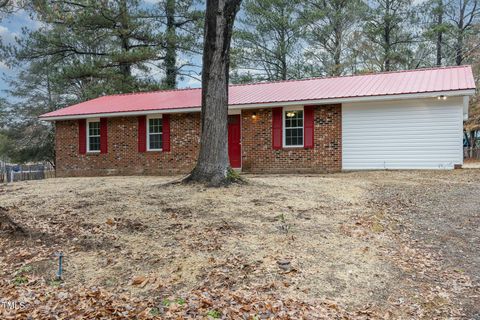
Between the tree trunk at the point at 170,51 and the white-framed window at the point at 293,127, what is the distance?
1169cm

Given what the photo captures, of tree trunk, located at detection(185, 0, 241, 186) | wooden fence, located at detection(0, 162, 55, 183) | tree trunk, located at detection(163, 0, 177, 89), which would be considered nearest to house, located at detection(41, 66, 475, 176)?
wooden fence, located at detection(0, 162, 55, 183)

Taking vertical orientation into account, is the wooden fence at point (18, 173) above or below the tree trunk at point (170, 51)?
below

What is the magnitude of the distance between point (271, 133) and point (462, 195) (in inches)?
277

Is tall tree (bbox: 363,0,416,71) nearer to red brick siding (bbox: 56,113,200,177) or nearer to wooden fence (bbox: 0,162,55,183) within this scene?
red brick siding (bbox: 56,113,200,177)

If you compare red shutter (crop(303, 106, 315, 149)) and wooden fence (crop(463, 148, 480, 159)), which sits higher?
red shutter (crop(303, 106, 315, 149))

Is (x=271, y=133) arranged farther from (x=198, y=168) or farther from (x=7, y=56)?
(x=7, y=56)

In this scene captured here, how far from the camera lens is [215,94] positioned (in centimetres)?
759

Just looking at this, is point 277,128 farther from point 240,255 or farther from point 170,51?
point 170,51

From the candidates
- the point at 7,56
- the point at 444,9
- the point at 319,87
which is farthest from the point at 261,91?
the point at 444,9

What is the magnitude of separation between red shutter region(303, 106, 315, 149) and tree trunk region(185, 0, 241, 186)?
6206mm

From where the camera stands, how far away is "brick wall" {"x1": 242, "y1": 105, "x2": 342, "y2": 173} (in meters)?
13.1

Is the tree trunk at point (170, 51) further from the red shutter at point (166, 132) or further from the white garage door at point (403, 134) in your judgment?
the white garage door at point (403, 134)

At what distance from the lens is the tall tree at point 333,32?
25.7 metres

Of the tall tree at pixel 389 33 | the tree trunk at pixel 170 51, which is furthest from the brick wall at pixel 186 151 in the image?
the tall tree at pixel 389 33
